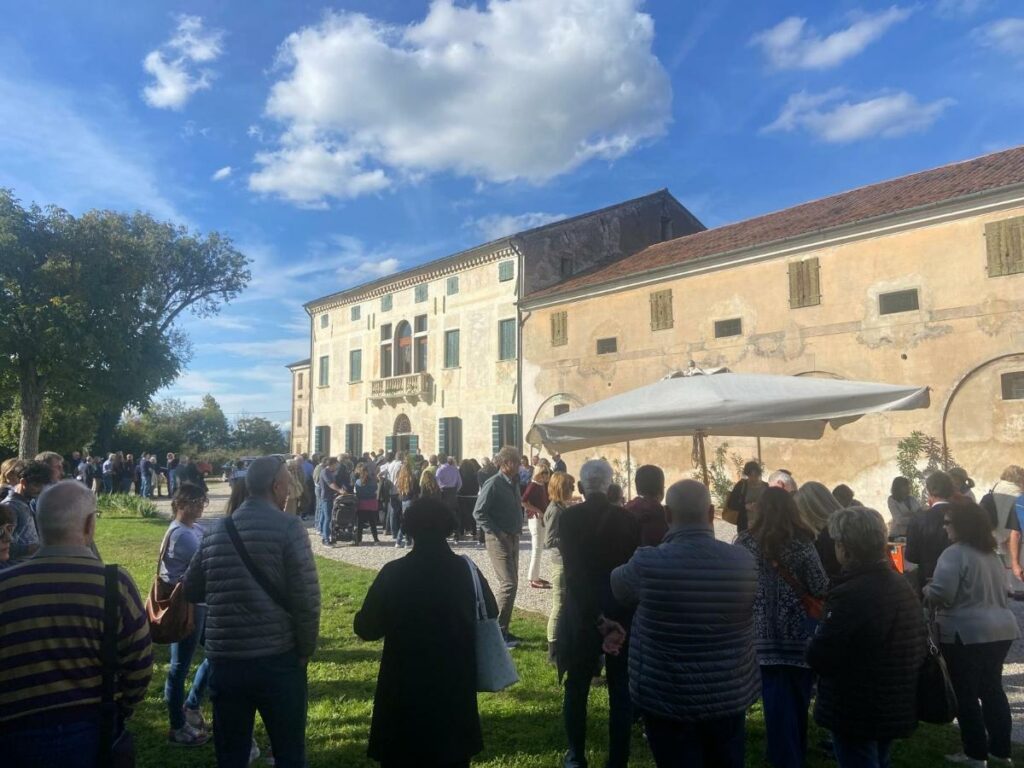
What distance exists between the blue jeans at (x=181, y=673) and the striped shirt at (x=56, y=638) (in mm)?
1930

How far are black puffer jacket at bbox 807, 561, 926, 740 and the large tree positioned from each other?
83.7 feet

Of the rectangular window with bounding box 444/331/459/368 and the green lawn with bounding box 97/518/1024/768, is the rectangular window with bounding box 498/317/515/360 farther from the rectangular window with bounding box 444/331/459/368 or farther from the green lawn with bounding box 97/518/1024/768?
the green lawn with bounding box 97/518/1024/768

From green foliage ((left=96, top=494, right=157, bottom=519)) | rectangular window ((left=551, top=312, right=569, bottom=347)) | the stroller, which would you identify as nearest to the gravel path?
the stroller

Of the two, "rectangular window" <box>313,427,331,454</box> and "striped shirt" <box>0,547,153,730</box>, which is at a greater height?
"rectangular window" <box>313,427,331,454</box>

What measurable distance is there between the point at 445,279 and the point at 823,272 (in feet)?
46.3

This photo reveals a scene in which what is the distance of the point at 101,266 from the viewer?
23.7 m

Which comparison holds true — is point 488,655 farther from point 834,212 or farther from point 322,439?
point 322,439

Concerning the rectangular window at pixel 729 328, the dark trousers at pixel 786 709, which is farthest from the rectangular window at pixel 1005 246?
the dark trousers at pixel 786 709

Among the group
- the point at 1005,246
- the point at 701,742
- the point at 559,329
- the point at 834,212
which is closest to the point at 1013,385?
the point at 1005,246

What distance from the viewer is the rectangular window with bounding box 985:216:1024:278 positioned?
13688 mm

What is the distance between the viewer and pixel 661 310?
64.2 ft

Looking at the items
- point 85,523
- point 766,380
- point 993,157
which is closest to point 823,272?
point 993,157

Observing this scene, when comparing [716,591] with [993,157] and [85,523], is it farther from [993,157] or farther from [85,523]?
[993,157]

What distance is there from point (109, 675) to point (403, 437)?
Result: 25.5 meters
